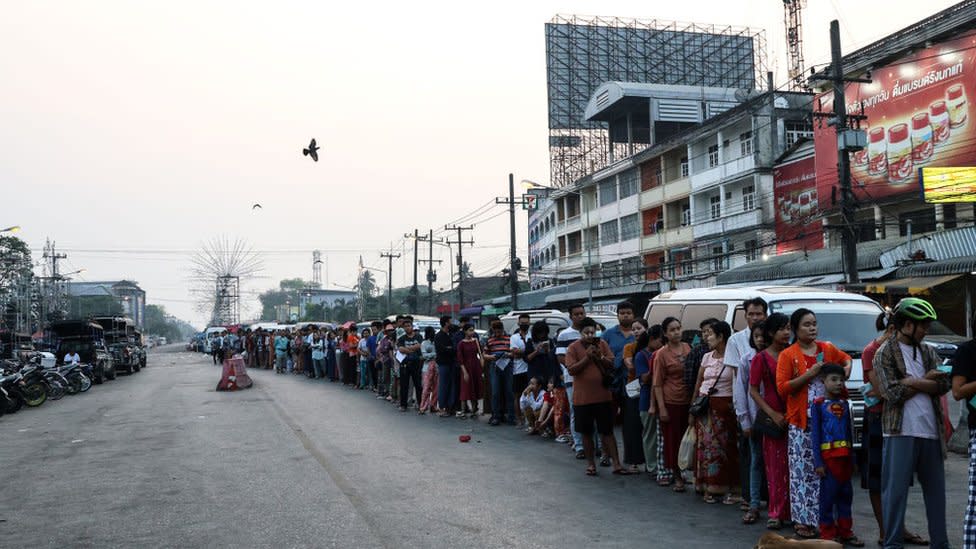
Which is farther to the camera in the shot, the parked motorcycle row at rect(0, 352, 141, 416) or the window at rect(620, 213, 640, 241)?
the window at rect(620, 213, 640, 241)

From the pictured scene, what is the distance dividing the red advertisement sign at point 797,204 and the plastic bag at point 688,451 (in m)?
29.5

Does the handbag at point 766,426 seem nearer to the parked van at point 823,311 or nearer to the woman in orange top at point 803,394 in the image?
the woman in orange top at point 803,394

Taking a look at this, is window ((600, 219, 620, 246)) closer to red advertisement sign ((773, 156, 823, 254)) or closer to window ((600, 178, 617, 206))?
window ((600, 178, 617, 206))

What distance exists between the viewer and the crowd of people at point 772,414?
214 inches

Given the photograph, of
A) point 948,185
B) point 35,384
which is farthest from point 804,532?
point 948,185

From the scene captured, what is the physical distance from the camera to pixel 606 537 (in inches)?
250

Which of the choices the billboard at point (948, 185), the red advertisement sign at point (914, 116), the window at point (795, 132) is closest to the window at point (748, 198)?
the window at point (795, 132)

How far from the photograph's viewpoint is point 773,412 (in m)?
6.52

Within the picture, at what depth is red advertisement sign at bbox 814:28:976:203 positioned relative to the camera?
2653 cm

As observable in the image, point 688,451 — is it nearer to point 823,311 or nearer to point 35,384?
point 823,311

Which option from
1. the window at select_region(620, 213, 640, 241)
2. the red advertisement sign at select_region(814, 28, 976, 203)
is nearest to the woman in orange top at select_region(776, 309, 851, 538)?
the red advertisement sign at select_region(814, 28, 976, 203)

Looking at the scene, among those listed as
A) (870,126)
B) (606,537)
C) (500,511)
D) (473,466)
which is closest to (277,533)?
(500,511)

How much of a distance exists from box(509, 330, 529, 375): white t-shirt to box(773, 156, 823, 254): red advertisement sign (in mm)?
24759

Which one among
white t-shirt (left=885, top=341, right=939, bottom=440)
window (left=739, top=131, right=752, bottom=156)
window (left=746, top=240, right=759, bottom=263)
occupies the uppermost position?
window (left=739, top=131, right=752, bottom=156)
